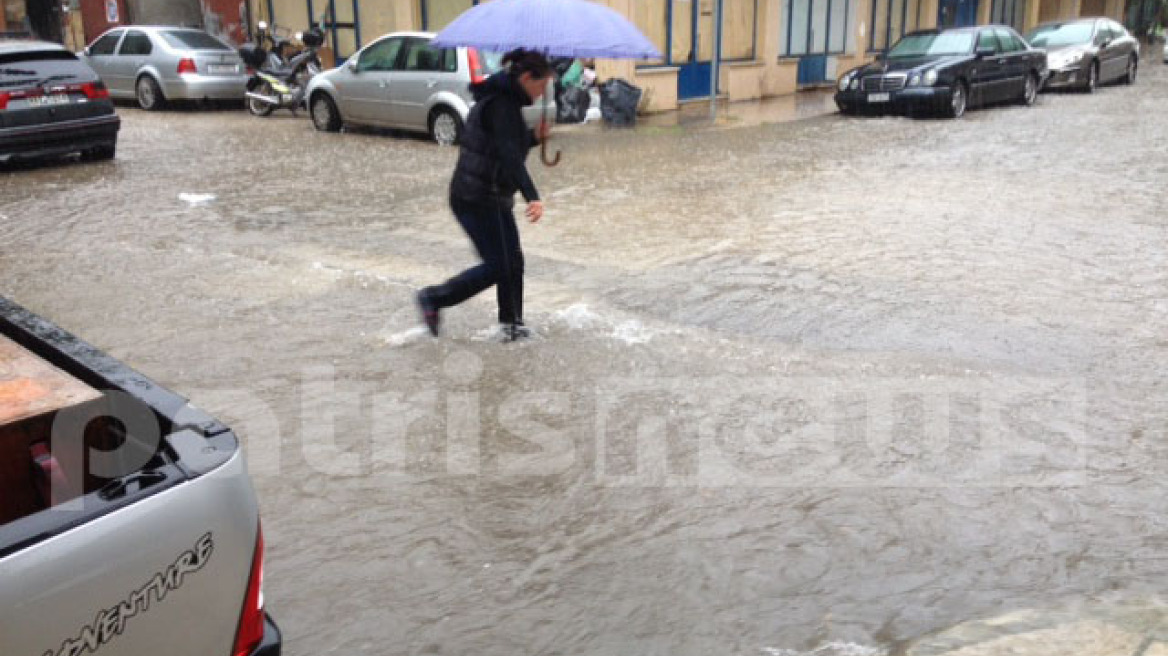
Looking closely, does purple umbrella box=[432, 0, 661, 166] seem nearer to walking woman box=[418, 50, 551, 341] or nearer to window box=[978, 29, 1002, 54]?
walking woman box=[418, 50, 551, 341]

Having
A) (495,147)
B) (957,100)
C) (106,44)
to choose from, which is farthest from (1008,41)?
(106,44)

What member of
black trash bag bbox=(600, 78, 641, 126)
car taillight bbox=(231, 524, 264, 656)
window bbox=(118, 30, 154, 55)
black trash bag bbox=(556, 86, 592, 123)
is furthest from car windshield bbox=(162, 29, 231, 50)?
car taillight bbox=(231, 524, 264, 656)

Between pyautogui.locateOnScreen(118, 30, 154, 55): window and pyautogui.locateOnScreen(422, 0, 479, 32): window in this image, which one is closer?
pyautogui.locateOnScreen(118, 30, 154, 55): window

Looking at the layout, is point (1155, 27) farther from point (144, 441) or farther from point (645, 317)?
point (144, 441)

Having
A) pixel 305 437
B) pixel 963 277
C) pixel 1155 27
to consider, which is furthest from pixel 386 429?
pixel 1155 27

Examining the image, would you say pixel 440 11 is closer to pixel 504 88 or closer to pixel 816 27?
pixel 816 27

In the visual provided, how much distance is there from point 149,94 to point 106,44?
1.77 meters

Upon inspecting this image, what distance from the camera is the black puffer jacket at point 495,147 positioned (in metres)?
5.48

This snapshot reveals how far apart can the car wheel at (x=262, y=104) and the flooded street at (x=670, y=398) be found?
7822mm

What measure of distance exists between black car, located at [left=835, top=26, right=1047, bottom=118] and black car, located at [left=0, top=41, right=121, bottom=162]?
39.3ft

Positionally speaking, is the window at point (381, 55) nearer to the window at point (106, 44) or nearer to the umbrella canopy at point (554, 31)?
the window at point (106, 44)

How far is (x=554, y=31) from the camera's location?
534 centimetres

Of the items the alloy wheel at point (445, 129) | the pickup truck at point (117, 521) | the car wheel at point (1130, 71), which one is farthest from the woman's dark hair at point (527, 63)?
the car wheel at point (1130, 71)

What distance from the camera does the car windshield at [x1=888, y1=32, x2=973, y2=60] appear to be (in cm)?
1769
